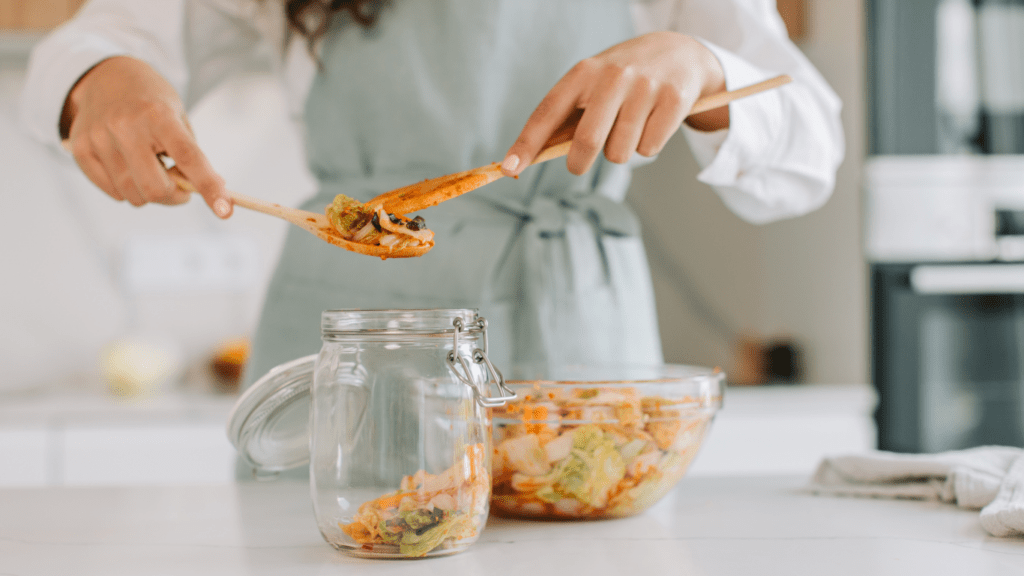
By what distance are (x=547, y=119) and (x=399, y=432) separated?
0.25m

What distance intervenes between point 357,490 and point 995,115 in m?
1.64

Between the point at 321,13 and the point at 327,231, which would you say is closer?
the point at 327,231

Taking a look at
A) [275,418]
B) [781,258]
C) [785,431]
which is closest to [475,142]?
[275,418]

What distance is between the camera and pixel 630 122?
1.99ft

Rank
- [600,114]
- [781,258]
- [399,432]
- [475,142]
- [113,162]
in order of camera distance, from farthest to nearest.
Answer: [781,258], [475,142], [113,162], [600,114], [399,432]

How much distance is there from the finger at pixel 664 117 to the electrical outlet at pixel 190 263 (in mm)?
1666

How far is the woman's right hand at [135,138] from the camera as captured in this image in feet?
2.10

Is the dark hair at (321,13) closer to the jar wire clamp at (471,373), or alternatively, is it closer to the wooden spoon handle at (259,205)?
the wooden spoon handle at (259,205)

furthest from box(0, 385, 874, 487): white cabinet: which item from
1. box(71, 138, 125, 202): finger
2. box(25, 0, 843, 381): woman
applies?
box(71, 138, 125, 202): finger

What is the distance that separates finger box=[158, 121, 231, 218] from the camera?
0.63 m

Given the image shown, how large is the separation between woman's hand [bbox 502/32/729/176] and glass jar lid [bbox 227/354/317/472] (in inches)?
7.8

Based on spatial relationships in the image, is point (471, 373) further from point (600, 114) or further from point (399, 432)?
point (600, 114)

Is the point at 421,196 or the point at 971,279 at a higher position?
the point at 421,196

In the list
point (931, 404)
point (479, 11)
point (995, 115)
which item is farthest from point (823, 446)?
point (479, 11)
